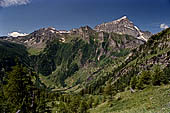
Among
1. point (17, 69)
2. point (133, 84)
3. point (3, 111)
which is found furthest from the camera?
point (133, 84)

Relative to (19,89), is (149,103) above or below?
below

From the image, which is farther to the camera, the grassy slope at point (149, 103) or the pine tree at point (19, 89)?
the pine tree at point (19, 89)

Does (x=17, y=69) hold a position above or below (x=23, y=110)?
above

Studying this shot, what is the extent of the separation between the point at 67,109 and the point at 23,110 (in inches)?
2031

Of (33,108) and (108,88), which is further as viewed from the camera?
(108,88)

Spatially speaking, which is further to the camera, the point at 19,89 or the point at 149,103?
the point at 19,89

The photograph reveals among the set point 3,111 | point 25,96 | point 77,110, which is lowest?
point 77,110

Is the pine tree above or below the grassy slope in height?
above

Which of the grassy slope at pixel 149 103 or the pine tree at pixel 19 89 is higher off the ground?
the pine tree at pixel 19 89

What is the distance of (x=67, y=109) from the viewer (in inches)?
2992

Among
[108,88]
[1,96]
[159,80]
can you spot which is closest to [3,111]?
[1,96]

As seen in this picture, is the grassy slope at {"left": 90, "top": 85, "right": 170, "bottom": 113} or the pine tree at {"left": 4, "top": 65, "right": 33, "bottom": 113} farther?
the pine tree at {"left": 4, "top": 65, "right": 33, "bottom": 113}

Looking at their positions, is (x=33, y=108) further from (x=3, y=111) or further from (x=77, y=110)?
(x=77, y=110)

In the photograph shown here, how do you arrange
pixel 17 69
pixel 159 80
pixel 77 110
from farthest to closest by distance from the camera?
pixel 77 110 < pixel 159 80 < pixel 17 69
